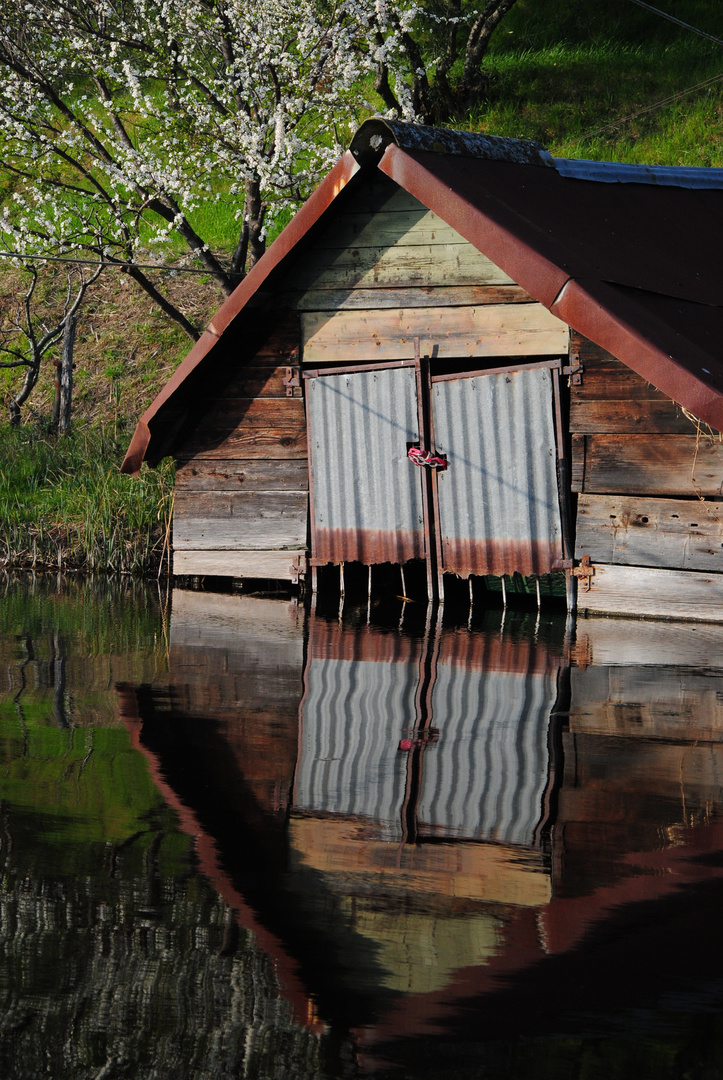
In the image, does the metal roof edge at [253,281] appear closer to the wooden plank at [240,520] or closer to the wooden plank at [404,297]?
the wooden plank at [404,297]

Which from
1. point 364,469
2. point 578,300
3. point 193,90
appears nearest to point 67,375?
point 193,90

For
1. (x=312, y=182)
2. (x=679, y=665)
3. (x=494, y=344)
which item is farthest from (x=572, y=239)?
(x=312, y=182)

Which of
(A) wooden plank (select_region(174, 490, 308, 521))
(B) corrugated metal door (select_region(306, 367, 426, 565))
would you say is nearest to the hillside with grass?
(A) wooden plank (select_region(174, 490, 308, 521))

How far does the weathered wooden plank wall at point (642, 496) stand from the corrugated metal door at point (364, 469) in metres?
1.47

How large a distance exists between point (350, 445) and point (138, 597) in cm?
237

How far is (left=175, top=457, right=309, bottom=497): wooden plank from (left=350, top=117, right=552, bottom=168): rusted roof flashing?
289cm

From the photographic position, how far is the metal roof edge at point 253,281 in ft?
29.5

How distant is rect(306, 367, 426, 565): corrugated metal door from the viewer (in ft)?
32.3

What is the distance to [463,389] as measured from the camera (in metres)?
9.57

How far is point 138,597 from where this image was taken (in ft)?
33.9

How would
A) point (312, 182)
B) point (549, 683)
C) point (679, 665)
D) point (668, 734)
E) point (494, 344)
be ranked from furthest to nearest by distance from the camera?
point (312, 182) < point (494, 344) < point (679, 665) < point (549, 683) < point (668, 734)

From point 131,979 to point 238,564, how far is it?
310 inches

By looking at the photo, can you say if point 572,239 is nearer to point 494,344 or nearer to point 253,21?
point 494,344

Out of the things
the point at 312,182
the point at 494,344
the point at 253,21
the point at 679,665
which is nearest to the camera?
the point at 679,665
